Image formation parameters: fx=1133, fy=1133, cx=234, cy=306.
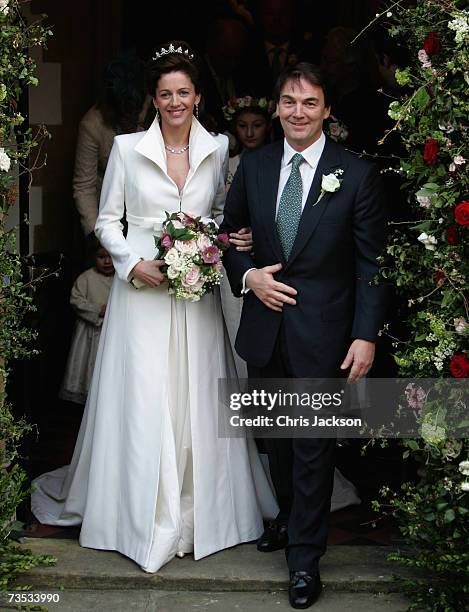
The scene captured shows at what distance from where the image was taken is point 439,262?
4258 millimetres

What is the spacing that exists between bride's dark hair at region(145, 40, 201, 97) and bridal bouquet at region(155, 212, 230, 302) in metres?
0.58

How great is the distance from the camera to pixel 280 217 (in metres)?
4.60

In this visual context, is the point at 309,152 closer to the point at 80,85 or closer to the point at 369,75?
the point at 369,75

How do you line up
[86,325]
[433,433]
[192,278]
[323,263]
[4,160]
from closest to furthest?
[433,433] → [4,160] → [323,263] → [192,278] → [86,325]

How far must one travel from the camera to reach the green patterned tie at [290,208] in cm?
458

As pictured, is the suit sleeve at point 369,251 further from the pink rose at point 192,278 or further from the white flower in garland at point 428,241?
the pink rose at point 192,278

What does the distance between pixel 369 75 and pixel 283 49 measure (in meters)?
0.79

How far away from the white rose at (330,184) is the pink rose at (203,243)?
0.55 meters

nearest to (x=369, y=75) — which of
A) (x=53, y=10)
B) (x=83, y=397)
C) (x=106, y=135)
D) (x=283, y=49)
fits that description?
(x=283, y=49)

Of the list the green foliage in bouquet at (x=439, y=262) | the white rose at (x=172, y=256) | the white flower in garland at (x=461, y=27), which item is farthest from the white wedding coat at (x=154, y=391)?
the white flower in garland at (x=461, y=27)

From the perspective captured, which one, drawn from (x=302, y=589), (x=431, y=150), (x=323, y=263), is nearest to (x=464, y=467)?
(x=302, y=589)

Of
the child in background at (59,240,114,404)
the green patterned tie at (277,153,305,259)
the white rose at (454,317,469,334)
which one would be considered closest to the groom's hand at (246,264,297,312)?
the green patterned tie at (277,153,305,259)

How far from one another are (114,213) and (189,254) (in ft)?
1.70

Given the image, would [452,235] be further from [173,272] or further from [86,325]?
[86,325]
